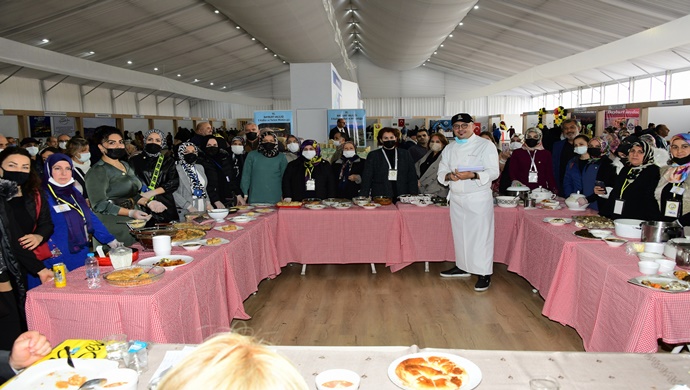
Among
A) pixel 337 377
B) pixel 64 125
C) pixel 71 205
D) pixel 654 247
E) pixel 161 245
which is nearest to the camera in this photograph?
pixel 337 377

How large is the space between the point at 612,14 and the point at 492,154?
8118 mm

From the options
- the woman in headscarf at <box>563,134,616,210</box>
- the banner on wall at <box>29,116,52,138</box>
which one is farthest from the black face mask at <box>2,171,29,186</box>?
the banner on wall at <box>29,116,52,138</box>

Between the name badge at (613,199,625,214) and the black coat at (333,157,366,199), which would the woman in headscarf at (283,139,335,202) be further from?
the name badge at (613,199,625,214)

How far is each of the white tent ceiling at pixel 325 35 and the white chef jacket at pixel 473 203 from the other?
15.4 ft

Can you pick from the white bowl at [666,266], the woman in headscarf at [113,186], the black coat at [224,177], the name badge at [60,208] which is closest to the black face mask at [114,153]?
the woman in headscarf at [113,186]

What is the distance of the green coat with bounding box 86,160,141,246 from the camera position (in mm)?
3201

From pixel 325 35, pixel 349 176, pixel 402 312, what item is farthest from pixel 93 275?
pixel 325 35

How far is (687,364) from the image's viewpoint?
1.42 meters

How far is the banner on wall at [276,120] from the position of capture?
8211 mm

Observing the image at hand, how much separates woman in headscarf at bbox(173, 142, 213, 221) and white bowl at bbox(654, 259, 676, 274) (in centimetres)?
332

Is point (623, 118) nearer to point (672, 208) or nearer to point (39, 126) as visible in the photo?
point (672, 208)

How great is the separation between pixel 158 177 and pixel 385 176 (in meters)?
2.36

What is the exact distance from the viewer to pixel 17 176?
2.59 meters

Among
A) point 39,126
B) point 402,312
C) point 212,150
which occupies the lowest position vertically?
point 402,312
